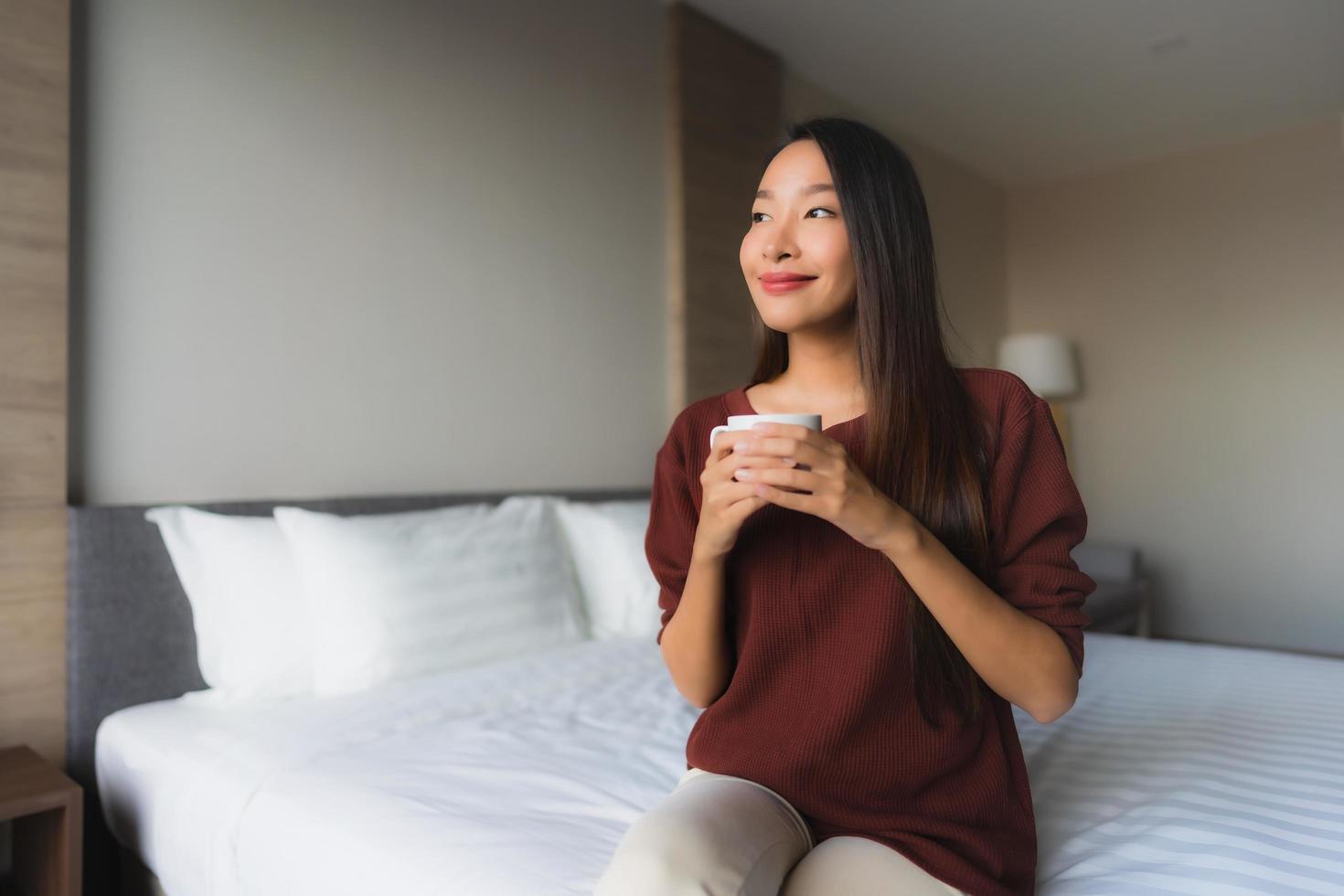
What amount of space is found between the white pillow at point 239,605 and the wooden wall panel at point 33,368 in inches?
8.0

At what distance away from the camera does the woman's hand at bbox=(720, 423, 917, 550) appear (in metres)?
0.81

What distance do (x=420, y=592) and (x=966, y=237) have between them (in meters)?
4.26

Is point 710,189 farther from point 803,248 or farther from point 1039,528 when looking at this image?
point 1039,528

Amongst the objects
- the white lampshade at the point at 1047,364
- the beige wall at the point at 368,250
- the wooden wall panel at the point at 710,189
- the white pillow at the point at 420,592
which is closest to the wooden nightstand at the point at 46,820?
the white pillow at the point at 420,592

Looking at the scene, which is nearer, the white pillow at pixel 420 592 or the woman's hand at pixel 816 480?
the woman's hand at pixel 816 480

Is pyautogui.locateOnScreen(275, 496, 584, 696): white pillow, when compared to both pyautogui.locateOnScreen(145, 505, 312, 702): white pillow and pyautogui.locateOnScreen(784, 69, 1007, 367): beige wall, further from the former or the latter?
pyautogui.locateOnScreen(784, 69, 1007, 367): beige wall

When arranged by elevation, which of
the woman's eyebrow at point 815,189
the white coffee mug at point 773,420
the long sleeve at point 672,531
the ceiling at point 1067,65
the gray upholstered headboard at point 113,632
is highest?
Result: the ceiling at point 1067,65

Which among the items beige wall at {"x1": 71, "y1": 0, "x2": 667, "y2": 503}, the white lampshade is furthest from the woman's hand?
the white lampshade

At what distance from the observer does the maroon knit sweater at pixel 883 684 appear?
0.93 m

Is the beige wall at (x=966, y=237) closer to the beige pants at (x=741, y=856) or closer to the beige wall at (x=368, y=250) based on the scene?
the beige wall at (x=368, y=250)

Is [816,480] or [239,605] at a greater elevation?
[816,480]

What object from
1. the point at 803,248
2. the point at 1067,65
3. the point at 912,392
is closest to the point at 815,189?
the point at 803,248

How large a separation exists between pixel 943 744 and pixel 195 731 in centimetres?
131

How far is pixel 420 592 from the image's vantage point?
1.93 m
